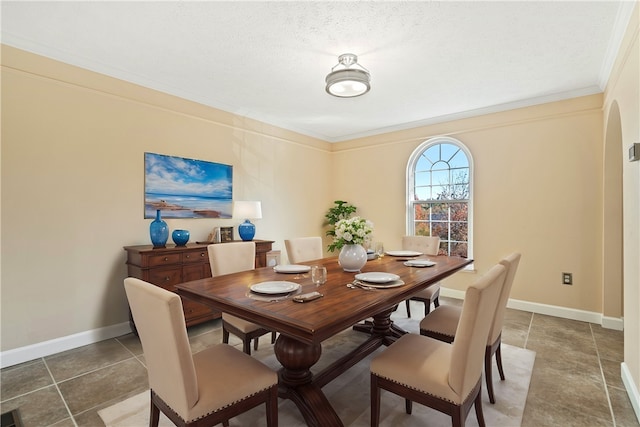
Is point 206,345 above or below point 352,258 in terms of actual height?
below

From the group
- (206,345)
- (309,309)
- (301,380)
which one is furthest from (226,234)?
(309,309)

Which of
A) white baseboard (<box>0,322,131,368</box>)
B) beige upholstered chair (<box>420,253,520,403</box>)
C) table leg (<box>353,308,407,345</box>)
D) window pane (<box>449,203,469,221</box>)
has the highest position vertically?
window pane (<box>449,203,469,221</box>)

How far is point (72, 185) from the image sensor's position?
2861 millimetres

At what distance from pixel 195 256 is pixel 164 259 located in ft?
1.05

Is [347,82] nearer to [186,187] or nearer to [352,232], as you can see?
[352,232]

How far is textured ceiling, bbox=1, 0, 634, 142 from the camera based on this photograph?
2.22 m

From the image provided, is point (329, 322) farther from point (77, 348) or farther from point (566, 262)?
point (566, 262)

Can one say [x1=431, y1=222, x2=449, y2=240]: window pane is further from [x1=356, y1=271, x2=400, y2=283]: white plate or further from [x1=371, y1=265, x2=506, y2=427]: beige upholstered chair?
[x1=371, y1=265, x2=506, y2=427]: beige upholstered chair

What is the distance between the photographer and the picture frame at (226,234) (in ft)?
12.7

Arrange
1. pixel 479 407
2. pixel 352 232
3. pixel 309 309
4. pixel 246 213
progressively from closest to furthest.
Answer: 1. pixel 309 309
2. pixel 479 407
3. pixel 352 232
4. pixel 246 213

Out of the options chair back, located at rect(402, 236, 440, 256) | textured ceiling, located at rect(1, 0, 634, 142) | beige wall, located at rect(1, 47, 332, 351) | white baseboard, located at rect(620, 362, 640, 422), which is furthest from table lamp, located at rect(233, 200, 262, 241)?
white baseboard, located at rect(620, 362, 640, 422)

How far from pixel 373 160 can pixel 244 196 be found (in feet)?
7.80

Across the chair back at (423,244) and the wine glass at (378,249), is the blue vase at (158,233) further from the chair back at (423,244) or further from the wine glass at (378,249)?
the chair back at (423,244)

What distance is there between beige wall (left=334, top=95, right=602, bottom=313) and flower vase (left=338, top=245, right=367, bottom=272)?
2750 millimetres
